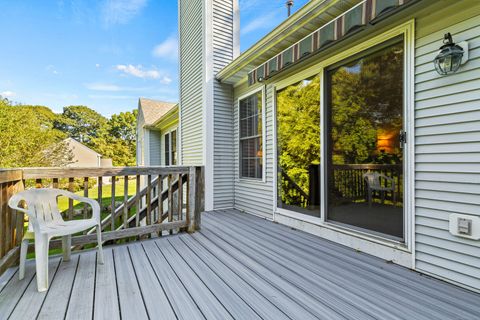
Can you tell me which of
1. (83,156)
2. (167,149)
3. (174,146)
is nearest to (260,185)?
(174,146)

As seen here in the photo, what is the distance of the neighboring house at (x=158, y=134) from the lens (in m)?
8.84

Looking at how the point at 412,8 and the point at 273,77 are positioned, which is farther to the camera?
the point at 273,77

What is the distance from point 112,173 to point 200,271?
1.66 metres

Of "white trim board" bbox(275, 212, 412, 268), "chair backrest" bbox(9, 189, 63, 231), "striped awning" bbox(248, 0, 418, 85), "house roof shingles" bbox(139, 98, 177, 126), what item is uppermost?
"house roof shingles" bbox(139, 98, 177, 126)

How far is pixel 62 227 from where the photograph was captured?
6.73 feet

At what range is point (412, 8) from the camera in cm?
214

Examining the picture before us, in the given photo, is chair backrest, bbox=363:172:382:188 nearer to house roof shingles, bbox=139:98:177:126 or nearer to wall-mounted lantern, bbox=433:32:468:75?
wall-mounted lantern, bbox=433:32:468:75

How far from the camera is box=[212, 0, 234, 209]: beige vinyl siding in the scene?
5000mm

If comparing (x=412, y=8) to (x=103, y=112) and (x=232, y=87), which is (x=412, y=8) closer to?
(x=232, y=87)

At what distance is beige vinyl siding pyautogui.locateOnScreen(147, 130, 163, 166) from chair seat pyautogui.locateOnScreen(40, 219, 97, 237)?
30.7 feet

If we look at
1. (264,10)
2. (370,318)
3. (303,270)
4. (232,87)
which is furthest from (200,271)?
(264,10)

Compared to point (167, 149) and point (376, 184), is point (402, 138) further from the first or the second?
point (167, 149)

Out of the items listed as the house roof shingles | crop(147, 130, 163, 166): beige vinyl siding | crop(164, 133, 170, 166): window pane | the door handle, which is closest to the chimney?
the door handle

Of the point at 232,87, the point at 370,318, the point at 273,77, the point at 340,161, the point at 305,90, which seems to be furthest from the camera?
the point at 232,87
